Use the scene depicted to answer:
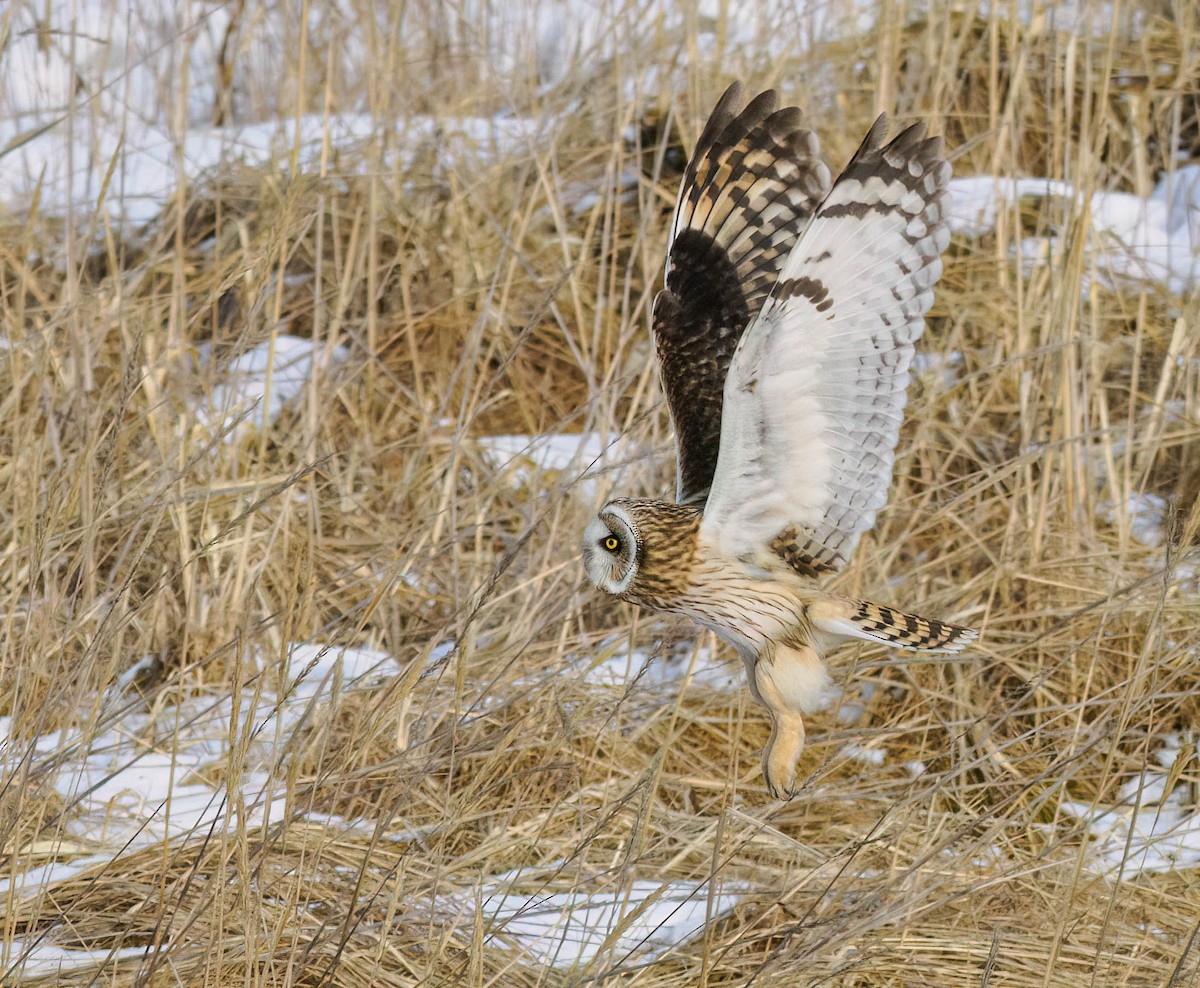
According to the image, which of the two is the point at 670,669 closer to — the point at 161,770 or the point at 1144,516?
the point at 161,770

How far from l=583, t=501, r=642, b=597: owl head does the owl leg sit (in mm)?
263

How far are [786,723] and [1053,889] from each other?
87 centimetres

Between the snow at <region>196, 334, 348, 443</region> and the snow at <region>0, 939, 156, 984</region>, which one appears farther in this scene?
the snow at <region>196, 334, 348, 443</region>

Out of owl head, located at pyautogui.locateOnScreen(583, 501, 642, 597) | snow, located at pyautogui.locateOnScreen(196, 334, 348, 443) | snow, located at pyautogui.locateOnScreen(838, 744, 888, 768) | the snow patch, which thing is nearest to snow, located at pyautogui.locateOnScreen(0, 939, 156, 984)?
owl head, located at pyautogui.locateOnScreen(583, 501, 642, 597)

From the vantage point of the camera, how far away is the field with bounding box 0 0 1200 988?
78.4 inches

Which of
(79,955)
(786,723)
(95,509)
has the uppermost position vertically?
(95,509)

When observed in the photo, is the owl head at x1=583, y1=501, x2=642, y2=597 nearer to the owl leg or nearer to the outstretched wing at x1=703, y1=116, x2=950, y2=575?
the outstretched wing at x1=703, y1=116, x2=950, y2=575

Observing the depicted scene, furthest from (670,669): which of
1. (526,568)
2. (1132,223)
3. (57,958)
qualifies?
(1132,223)

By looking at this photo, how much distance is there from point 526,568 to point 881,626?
145cm

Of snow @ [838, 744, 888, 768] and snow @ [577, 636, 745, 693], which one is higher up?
snow @ [577, 636, 745, 693]

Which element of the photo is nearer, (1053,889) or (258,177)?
(1053,889)

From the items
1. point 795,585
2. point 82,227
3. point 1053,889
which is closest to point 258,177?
point 82,227

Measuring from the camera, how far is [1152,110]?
5137mm

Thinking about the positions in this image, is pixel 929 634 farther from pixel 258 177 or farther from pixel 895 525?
pixel 258 177
